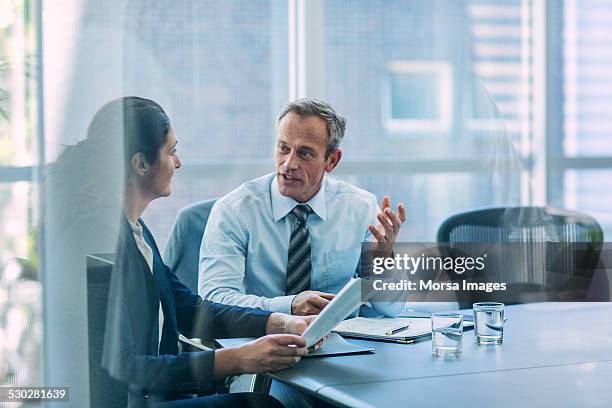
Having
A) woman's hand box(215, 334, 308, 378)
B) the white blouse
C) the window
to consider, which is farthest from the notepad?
the window

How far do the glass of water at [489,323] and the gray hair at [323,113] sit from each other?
68 cm

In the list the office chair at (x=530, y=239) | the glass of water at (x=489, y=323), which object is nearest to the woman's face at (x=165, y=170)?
the glass of water at (x=489, y=323)

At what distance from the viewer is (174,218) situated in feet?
6.44

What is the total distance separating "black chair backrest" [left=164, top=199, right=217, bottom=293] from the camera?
1970 millimetres

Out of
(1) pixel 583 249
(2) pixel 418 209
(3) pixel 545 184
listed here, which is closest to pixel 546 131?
(3) pixel 545 184

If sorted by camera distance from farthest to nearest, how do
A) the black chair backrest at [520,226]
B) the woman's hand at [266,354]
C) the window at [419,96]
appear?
the window at [419,96] < the black chair backrest at [520,226] < the woman's hand at [266,354]

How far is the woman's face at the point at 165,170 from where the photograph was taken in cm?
170

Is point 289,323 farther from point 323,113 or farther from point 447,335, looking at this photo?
point 323,113

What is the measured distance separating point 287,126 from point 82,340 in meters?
0.84

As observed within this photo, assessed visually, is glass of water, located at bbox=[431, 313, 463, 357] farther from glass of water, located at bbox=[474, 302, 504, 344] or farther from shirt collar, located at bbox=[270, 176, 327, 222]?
shirt collar, located at bbox=[270, 176, 327, 222]

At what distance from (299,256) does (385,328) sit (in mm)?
404

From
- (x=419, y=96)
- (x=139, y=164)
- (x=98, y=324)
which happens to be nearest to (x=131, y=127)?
(x=139, y=164)

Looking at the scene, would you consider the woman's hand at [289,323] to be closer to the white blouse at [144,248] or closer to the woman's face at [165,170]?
the white blouse at [144,248]

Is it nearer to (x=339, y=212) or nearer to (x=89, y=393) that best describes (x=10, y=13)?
(x=89, y=393)
